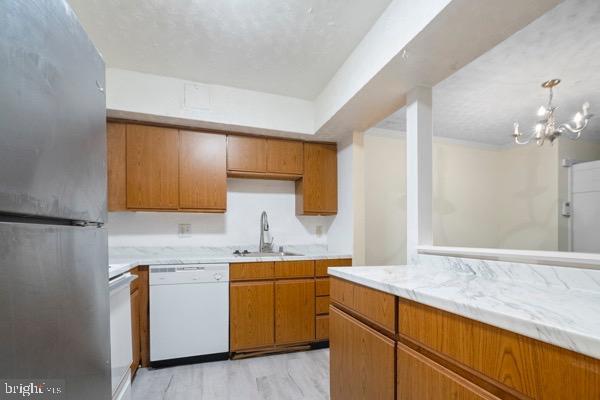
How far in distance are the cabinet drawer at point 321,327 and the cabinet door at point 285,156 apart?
4.78ft

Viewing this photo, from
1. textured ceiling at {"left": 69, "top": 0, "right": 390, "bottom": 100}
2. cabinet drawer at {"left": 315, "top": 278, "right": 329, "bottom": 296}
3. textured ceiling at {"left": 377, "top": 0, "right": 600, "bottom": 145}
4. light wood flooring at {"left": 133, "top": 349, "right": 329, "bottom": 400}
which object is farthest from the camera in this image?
cabinet drawer at {"left": 315, "top": 278, "right": 329, "bottom": 296}

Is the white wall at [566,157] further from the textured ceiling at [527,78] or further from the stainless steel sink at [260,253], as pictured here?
the stainless steel sink at [260,253]

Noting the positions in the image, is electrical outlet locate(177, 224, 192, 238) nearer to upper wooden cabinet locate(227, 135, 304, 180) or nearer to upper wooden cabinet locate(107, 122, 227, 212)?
upper wooden cabinet locate(107, 122, 227, 212)

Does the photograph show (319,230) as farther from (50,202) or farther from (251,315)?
(50,202)

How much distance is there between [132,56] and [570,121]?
4.65m

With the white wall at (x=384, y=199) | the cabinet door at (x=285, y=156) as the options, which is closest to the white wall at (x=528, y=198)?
the white wall at (x=384, y=199)

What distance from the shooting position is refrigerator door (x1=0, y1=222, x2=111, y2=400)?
0.43m

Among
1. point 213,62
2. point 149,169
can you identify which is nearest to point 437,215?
point 213,62

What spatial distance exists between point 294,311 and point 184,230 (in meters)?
1.35

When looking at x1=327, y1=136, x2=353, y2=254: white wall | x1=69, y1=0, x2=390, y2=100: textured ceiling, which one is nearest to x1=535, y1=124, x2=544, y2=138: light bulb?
x1=327, y1=136, x2=353, y2=254: white wall

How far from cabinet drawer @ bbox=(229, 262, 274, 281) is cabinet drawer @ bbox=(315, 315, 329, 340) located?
0.63 meters

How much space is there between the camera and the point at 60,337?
1.86ft

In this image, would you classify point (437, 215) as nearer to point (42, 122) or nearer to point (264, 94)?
point (264, 94)

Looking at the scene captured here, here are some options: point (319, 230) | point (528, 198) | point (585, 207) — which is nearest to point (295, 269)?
point (319, 230)
